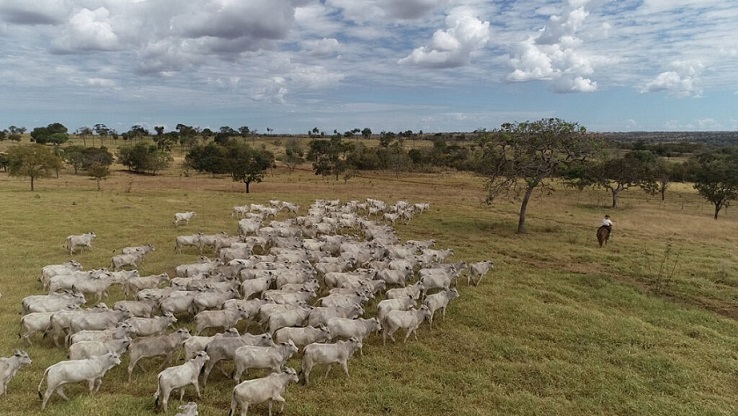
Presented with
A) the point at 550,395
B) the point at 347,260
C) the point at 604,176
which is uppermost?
the point at 604,176

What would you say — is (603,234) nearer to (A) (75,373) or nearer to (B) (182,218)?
(B) (182,218)

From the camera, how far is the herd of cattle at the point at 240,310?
9914 millimetres

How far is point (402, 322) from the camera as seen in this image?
1291 centimetres

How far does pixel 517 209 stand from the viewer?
39594 mm

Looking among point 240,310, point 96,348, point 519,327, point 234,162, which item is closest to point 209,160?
point 234,162

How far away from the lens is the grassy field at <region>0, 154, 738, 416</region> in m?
10.1

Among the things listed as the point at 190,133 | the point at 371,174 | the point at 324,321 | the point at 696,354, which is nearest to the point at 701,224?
the point at 696,354

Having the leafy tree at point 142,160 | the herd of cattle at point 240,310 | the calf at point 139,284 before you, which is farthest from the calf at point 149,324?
the leafy tree at point 142,160

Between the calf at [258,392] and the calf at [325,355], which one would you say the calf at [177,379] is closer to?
the calf at [258,392]

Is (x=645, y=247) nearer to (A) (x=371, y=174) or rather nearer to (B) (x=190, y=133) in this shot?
(A) (x=371, y=174)

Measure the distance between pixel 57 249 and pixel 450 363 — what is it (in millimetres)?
19919

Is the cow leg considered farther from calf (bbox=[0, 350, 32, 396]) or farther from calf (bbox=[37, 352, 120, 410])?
calf (bbox=[0, 350, 32, 396])

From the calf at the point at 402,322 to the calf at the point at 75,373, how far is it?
662 cm

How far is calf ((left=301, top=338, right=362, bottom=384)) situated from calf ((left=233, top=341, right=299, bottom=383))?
0.55 m
